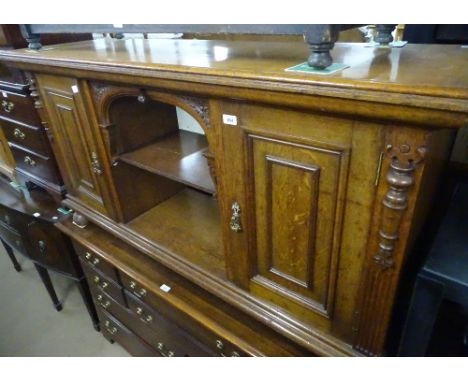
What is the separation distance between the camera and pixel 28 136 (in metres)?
1.48

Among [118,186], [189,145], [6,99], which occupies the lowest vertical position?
[118,186]

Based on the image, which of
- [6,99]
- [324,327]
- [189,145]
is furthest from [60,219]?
[324,327]

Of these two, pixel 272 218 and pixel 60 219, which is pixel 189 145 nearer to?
pixel 272 218

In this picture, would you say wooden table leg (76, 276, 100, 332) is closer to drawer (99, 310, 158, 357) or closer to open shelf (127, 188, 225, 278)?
drawer (99, 310, 158, 357)

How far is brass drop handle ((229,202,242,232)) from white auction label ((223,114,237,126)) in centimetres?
19

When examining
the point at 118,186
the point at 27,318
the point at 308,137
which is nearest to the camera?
the point at 308,137

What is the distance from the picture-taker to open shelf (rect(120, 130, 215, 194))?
1.02 meters

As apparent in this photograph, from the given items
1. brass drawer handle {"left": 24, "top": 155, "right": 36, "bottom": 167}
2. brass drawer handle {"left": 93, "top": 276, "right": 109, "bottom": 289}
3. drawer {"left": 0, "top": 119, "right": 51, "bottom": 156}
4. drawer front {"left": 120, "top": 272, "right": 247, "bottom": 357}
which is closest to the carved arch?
drawer {"left": 0, "top": 119, "right": 51, "bottom": 156}

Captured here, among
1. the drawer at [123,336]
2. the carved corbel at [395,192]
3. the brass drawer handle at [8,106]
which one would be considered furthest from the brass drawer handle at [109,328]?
the carved corbel at [395,192]

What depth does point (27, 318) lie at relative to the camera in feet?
6.87

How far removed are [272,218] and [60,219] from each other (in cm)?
131

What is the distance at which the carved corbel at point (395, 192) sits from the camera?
512mm

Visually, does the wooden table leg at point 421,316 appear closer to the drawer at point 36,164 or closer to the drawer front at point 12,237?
the drawer at point 36,164

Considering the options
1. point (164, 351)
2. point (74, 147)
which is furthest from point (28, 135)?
point (164, 351)
